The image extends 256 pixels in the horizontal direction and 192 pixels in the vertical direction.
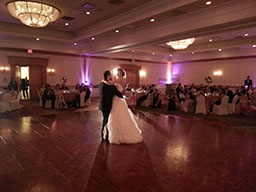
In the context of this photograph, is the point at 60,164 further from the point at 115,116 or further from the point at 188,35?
the point at 188,35

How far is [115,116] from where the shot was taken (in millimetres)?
4750

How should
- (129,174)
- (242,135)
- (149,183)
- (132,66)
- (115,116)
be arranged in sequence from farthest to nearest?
(132,66) < (242,135) < (115,116) < (129,174) < (149,183)

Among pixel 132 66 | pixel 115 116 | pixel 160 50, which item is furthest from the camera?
pixel 132 66

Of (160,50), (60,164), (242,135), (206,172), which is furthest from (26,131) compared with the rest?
(160,50)

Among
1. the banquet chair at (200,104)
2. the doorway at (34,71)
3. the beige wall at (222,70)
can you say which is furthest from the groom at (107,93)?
the beige wall at (222,70)

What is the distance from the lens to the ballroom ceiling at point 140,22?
691 centimetres

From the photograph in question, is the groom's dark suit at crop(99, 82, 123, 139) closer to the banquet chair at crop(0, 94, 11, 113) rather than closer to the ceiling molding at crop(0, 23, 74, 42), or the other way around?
the banquet chair at crop(0, 94, 11, 113)

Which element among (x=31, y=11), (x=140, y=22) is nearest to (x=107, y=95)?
(x=31, y=11)

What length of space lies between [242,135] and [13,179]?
17.8ft

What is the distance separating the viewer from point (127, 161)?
150 inches

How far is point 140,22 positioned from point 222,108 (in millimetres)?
5068

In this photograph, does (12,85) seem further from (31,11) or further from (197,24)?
(197,24)

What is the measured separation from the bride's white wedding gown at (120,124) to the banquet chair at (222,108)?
553cm

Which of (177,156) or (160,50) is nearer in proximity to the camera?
(177,156)
